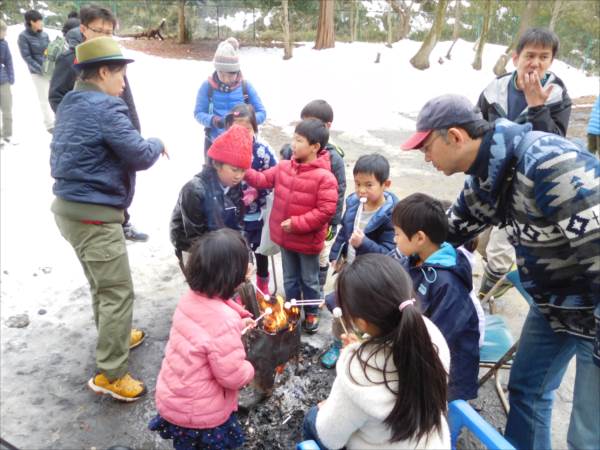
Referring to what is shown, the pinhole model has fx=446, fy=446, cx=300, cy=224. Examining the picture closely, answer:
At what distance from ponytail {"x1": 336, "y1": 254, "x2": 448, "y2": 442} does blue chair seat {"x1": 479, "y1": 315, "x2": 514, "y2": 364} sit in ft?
4.96

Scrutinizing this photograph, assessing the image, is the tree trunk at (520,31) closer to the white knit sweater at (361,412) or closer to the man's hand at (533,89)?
the man's hand at (533,89)

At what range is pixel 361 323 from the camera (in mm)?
1657

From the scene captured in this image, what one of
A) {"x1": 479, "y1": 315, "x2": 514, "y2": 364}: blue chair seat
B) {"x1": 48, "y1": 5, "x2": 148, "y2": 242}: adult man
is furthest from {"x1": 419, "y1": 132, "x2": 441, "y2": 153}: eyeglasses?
{"x1": 48, "y1": 5, "x2": 148, "y2": 242}: adult man

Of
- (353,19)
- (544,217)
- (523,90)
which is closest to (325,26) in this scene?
(353,19)

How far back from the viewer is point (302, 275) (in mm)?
3701

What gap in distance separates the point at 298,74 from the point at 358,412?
15.4 m

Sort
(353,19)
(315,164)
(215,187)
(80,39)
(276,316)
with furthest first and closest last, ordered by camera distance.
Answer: (353,19), (80,39), (315,164), (215,187), (276,316)

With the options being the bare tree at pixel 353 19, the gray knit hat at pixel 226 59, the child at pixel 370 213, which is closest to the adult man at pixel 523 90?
the child at pixel 370 213

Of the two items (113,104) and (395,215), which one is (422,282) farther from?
(113,104)

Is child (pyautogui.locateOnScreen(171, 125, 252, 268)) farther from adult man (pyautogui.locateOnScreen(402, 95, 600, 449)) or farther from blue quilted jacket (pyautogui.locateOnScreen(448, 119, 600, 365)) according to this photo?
blue quilted jacket (pyautogui.locateOnScreen(448, 119, 600, 365))

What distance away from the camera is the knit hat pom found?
120 inches

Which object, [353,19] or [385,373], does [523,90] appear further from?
[353,19]

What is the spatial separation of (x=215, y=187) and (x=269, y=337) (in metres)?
1.12

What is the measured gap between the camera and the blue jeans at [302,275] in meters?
3.65
